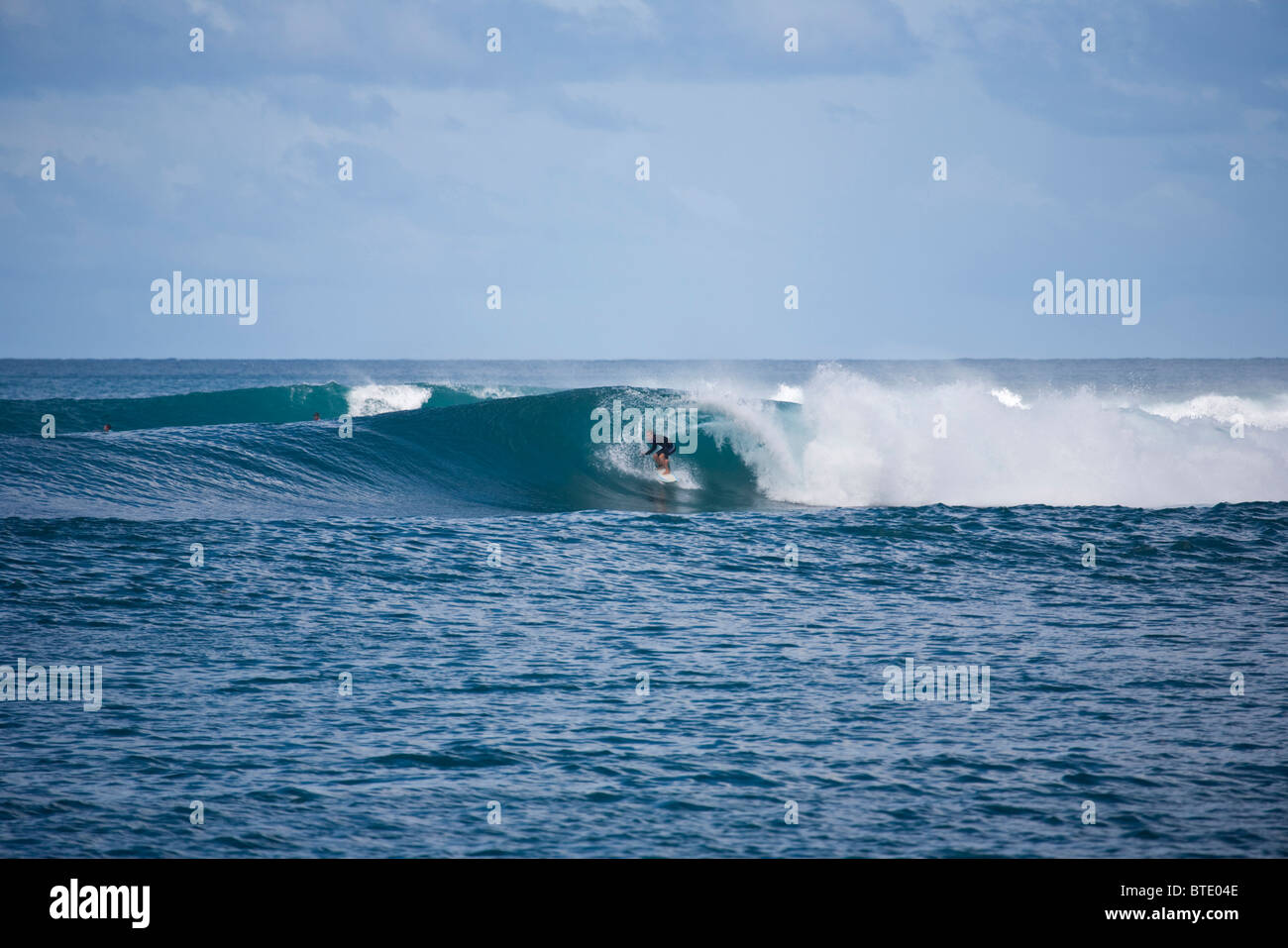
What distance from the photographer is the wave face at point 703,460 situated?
2059 centimetres

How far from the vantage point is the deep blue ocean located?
24.3ft

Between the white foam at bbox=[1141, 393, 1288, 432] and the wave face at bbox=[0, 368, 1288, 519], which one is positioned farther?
the white foam at bbox=[1141, 393, 1288, 432]

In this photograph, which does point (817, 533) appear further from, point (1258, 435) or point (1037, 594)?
point (1258, 435)

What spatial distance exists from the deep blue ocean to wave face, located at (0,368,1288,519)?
140 mm

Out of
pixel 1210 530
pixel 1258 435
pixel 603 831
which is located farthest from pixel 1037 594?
pixel 1258 435

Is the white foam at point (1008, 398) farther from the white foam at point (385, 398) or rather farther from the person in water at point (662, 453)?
the white foam at point (385, 398)

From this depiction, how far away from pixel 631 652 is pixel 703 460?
1525 cm

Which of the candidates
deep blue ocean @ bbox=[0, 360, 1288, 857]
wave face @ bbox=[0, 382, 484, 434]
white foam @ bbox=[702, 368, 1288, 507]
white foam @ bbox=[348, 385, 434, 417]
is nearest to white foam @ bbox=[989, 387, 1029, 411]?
white foam @ bbox=[702, 368, 1288, 507]

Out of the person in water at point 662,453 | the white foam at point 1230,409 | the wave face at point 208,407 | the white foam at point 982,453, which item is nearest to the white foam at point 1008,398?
the white foam at point 982,453

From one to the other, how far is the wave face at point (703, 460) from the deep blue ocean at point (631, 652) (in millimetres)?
140

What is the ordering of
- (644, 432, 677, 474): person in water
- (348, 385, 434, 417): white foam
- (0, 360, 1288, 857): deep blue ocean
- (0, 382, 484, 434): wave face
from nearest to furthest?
(0, 360, 1288, 857): deep blue ocean → (644, 432, 677, 474): person in water → (0, 382, 484, 434): wave face → (348, 385, 434, 417): white foam

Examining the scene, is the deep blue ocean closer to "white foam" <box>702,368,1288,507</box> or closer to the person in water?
"white foam" <box>702,368,1288,507</box>

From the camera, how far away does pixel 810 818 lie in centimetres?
741
